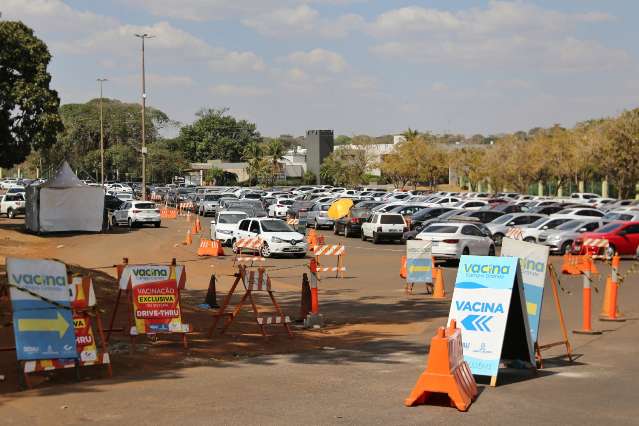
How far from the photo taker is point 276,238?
3512 cm

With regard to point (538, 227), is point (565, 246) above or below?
below

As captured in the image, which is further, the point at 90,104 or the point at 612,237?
the point at 90,104

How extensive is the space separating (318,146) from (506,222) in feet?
281

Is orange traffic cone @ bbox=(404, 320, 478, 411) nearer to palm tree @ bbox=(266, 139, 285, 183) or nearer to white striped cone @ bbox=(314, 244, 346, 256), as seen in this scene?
white striped cone @ bbox=(314, 244, 346, 256)

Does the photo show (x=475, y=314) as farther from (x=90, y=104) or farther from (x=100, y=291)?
(x=90, y=104)

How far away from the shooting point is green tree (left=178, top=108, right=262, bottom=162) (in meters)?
165

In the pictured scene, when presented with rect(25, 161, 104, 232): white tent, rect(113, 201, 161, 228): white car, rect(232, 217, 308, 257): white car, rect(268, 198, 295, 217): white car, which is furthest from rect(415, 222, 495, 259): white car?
rect(268, 198, 295, 217): white car

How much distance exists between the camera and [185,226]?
189ft

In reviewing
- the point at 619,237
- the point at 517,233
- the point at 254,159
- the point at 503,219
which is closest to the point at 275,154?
the point at 254,159

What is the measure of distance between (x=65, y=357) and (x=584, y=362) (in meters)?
7.49

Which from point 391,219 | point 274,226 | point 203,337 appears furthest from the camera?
point 391,219

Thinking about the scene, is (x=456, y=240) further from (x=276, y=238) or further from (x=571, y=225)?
(x=571, y=225)

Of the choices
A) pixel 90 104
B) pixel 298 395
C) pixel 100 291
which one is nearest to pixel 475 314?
pixel 298 395

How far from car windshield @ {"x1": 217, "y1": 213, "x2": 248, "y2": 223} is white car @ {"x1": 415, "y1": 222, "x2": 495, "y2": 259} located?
36.1 ft
